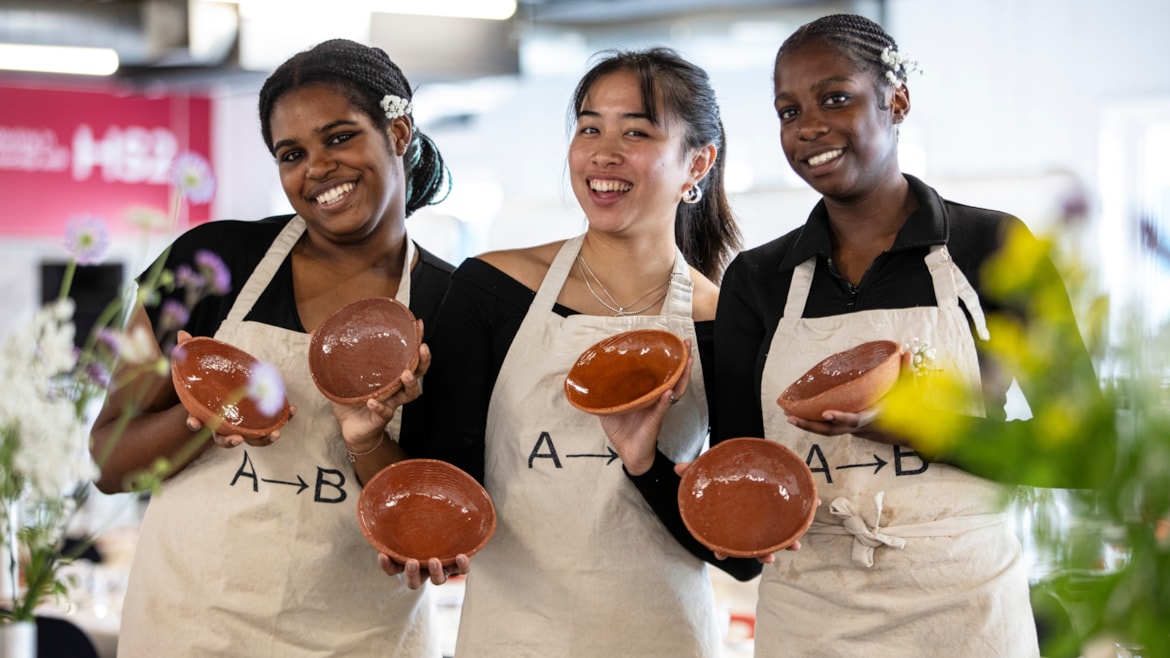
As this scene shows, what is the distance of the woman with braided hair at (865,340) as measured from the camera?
6.23 ft

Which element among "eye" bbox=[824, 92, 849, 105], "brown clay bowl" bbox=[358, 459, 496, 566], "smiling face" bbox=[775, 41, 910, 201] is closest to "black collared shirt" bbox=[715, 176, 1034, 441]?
"smiling face" bbox=[775, 41, 910, 201]

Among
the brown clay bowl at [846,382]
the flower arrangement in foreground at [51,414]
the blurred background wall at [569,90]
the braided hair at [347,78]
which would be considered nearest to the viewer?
the flower arrangement in foreground at [51,414]

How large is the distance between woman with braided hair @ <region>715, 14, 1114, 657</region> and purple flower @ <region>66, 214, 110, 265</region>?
1.02 m

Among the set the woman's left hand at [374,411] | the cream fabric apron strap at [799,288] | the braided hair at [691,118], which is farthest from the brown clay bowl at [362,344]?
the cream fabric apron strap at [799,288]

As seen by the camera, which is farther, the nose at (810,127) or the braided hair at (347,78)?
the braided hair at (347,78)

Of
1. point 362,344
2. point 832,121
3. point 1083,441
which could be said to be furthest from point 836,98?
point 1083,441

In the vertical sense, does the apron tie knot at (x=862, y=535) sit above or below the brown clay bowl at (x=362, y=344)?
below

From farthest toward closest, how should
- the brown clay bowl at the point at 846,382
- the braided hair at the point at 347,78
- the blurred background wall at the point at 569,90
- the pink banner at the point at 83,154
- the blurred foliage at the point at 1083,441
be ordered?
the pink banner at the point at 83,154
the blurred background wall at the point at 569,90
the braided hair at the point at 347,78
the brown clay bowl at the point at 846,382
the blurred foliage at the point at 1083,441

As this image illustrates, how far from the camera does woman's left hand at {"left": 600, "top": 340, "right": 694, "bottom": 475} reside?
6.31 ft

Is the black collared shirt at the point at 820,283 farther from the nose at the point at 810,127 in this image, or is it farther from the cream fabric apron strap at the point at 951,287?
the nose at the point at 810,127

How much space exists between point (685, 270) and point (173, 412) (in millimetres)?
968

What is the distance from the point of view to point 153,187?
853cm

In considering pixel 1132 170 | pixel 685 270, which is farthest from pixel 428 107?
pixel 685 270

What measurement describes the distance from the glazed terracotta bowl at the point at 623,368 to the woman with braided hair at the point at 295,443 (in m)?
0.29
